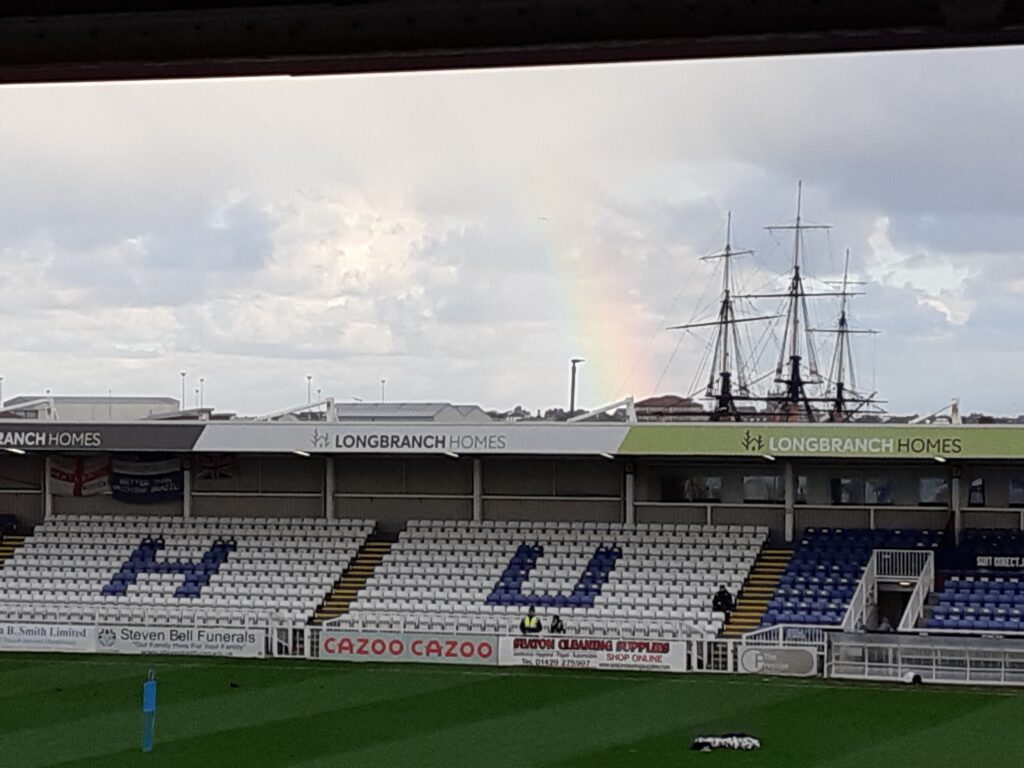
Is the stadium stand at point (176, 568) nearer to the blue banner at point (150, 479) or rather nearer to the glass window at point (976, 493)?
the blue banner at point (150, 479)

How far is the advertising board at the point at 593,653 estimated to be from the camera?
3316cm

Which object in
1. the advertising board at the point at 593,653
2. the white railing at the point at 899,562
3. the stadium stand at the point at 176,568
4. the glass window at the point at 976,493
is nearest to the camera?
the advertising board at the point at 593,653

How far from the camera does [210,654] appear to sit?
35.4 m

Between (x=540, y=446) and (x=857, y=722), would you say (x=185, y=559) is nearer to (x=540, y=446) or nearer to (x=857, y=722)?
(x=540, y=446)

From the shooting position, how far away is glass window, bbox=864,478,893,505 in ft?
129

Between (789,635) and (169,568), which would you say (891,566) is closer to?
(789,635)

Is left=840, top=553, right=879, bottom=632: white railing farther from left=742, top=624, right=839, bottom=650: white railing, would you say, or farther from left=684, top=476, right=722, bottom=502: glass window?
left=684, top=476, right=722, bottom=502: glass window

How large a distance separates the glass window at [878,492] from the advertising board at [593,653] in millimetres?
8024

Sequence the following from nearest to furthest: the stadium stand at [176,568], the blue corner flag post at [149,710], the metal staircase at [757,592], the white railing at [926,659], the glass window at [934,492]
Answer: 1. the blue corner flag post at [149,710]
2. the white railing at [926,659]
3. the metal staircase at [757,592]
4. the stadium stand at [176,568]
5. the glass window at [934,492]

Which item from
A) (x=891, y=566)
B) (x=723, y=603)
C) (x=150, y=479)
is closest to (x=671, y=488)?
(x=723, y=603)

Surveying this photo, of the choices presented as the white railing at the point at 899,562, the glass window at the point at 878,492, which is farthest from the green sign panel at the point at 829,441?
the glass window at the point at 878,492

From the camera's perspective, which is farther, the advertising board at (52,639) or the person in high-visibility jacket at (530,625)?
→ the advertising board at (52,639)

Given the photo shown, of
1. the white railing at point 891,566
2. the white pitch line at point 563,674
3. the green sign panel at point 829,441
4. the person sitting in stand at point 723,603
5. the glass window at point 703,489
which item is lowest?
the white pitch line at point 563,674

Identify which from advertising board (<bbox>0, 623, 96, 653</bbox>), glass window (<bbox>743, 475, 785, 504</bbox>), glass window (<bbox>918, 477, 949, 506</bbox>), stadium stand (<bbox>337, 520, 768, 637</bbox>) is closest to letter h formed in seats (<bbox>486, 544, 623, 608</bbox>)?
stadium stand (<bbox>337, 520, 768, 637</bbox>)
